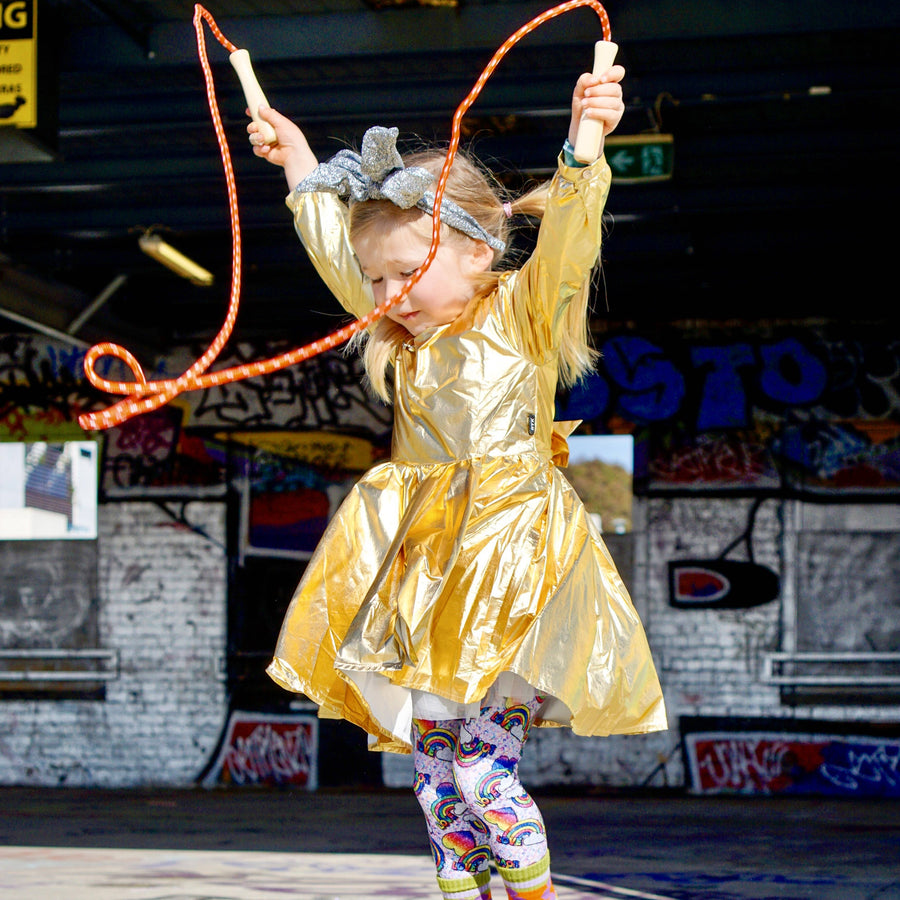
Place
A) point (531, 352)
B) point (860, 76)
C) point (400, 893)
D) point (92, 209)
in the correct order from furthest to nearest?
point (92, 209)
point (860, 76)
point (400, 893)
point (531, 352)

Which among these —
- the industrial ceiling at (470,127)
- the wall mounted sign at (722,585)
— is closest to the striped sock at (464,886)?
the industrial ceiling at (470,127)

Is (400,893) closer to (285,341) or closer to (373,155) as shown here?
(373,155)

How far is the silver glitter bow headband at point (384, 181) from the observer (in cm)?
229

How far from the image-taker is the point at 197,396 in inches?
374

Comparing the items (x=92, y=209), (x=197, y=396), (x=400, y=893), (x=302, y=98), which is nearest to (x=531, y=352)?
(x=400, y=893)

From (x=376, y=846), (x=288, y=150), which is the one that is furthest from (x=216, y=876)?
(x=288, y=150)

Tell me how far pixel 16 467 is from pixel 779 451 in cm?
594

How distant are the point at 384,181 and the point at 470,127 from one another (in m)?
3.30

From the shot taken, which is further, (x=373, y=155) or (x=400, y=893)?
(x=400, y=893)

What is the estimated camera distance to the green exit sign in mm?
5332

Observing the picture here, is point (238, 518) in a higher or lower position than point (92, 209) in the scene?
lower

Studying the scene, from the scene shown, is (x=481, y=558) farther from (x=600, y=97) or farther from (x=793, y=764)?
(x=793, y=764)

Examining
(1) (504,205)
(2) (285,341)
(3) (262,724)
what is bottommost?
(3) (262,724)

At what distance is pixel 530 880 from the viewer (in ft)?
7.13
